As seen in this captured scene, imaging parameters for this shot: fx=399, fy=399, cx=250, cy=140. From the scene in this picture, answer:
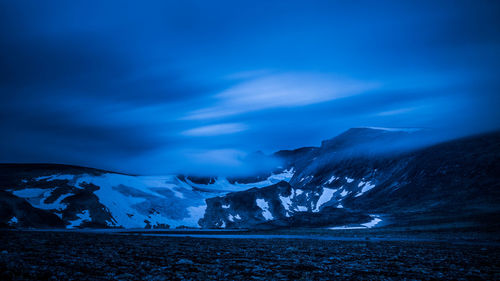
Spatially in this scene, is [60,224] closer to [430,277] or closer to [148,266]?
[148,266]

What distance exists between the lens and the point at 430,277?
86.5 ft

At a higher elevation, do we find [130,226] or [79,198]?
[79,198]

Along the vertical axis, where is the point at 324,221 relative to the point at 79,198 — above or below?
below

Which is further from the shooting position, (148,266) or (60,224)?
(60,224)

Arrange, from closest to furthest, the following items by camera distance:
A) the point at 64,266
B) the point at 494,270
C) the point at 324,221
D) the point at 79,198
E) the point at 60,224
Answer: the point at 64,266 → the point at 494,270 → the point at 60,224 → the point at 324,221 → the point at 79,198

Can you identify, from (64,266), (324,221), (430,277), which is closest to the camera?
(430,277)

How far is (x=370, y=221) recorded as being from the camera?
161625 millimetres

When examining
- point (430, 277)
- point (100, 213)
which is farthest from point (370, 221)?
point (430, 277)

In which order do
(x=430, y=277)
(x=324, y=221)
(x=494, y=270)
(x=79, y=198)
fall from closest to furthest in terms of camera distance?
(x=430, y=277) → (x=494, y=270) → (x=324, y=221) → (x=79, y=198)

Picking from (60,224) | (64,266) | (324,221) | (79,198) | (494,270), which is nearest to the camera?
(64,266)

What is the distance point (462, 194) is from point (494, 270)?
580 ft

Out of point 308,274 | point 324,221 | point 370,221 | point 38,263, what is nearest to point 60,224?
point 324,221

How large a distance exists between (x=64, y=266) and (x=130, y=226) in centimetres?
15760

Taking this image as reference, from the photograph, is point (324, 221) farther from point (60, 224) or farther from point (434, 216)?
point (60, 224)
